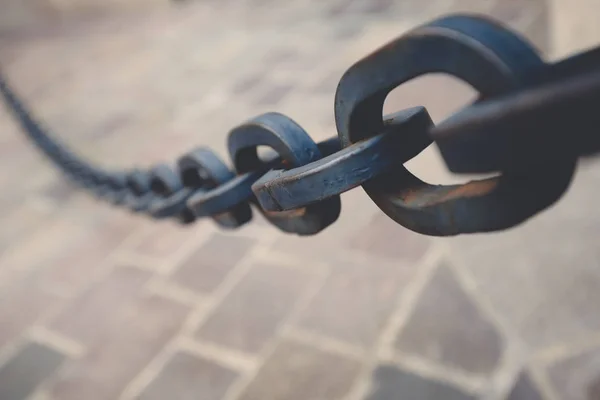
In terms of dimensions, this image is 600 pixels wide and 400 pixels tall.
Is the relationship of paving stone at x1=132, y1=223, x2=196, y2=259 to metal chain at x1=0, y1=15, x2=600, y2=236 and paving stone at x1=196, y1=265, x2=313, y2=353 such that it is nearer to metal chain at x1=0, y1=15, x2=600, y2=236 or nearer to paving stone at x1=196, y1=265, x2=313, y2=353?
paving stone at x1=196, y1=265, x2=313, y2=353

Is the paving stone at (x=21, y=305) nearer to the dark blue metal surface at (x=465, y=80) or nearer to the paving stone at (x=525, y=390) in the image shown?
the paving stone at (x=525, y=390)

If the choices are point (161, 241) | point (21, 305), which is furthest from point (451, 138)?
point (21, 305)

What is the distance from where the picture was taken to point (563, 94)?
25 cm

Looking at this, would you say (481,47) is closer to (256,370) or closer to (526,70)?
(526,70)

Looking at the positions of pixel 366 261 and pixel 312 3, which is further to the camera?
pixel 312 3

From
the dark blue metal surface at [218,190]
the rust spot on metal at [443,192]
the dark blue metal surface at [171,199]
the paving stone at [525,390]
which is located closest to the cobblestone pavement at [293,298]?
the paving stone at [525,390]

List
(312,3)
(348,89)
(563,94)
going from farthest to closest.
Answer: (312,3), (348,89), (563,94)

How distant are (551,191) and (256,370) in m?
1.07

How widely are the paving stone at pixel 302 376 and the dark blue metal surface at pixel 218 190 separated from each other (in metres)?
0.67

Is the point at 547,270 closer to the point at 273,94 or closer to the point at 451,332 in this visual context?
the point at 451,332

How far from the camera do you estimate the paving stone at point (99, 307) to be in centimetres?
151

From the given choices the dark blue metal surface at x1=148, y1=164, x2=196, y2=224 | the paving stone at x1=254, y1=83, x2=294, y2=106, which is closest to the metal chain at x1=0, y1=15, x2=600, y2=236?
the dark blue metal surface at x1=148, y1=164, x2=196, y2=224

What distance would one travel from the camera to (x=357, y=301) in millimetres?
1345

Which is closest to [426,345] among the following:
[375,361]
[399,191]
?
[375,361]
